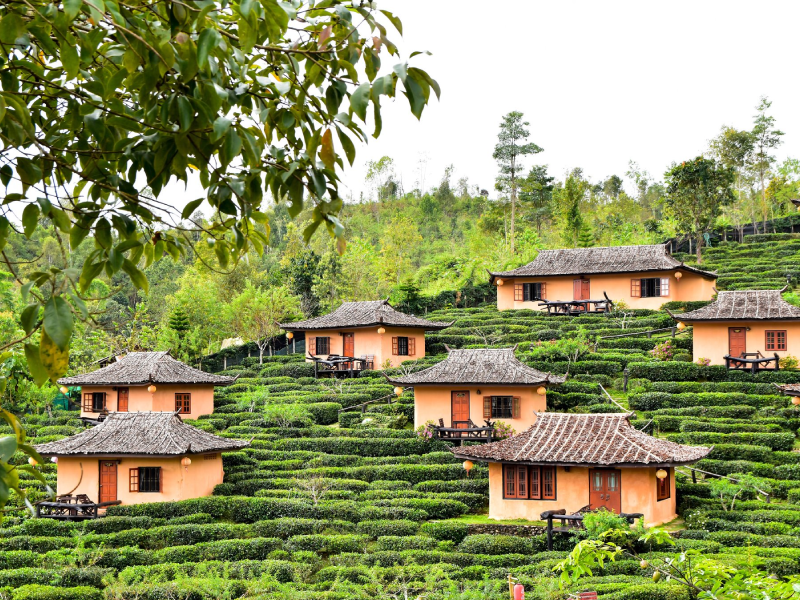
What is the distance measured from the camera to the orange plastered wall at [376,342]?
39.3 m

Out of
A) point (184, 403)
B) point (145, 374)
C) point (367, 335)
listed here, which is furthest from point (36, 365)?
point (367, 335)

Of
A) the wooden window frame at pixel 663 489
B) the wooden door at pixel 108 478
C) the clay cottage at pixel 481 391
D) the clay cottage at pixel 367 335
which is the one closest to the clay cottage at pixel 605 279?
the clay cottage at pixel 367 335

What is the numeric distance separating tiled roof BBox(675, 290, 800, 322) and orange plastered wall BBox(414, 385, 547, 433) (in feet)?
28.1

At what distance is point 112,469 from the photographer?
24.6m

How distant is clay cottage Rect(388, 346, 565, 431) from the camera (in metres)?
28.4

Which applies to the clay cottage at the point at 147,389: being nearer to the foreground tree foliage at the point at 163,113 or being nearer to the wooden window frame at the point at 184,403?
the wooden window frame at the point at 184,403

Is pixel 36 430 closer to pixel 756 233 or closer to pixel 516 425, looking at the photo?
pixel 516 425

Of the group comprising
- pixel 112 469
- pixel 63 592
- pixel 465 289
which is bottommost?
pixel 63 592

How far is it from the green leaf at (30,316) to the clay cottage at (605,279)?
4236cm

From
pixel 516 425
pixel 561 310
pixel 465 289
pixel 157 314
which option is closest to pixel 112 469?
pixel 516 425

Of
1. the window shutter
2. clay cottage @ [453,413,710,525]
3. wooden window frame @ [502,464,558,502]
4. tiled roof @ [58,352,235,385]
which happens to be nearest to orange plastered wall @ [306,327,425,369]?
tiled roof @ [58,352,235,385]

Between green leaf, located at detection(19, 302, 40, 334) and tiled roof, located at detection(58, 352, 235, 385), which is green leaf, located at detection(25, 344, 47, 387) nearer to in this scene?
green leaf, located at detection(19, 302, 40, 334)

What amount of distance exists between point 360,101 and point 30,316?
1.33m

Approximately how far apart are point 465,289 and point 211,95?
1949 inches
